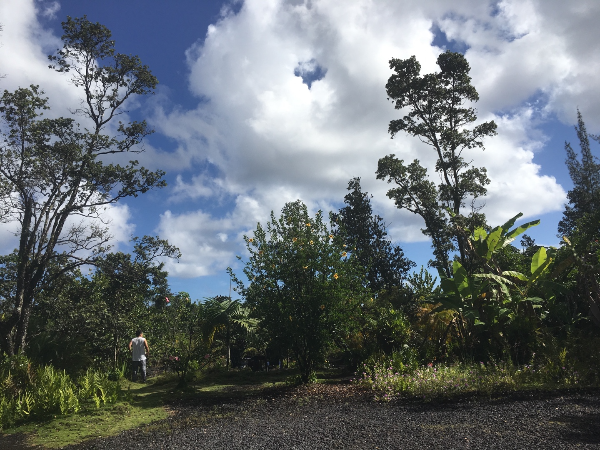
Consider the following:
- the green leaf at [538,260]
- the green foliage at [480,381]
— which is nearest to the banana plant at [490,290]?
the green leaf at [538,260]

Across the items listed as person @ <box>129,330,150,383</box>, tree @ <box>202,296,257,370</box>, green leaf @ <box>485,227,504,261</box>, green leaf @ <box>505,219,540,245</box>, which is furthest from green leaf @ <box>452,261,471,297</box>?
person @ <box>129,330,150,383</box>

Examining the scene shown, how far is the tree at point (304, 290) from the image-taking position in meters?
8.59

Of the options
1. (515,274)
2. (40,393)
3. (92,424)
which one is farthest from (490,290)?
(40,393)

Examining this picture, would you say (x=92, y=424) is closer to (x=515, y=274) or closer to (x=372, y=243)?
(x=515, y=274)

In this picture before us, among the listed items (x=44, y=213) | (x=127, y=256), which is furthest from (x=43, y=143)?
(x=127, y=256)

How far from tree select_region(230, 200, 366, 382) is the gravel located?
2.06 m

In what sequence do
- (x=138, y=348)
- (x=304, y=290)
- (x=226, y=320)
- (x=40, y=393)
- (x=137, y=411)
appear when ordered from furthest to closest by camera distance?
(x=226, y=320) < (x=138, y=348) < (x=304, y=290) < (x=137, y=411) < (x=40, y=393)

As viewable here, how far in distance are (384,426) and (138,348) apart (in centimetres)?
786

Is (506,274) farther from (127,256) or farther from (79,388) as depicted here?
(127,256)

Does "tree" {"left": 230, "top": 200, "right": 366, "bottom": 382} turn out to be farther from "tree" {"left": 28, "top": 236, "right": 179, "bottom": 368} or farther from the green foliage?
"tree" {"left": 28, "top": 236, "right": 179, "bottom": 368}

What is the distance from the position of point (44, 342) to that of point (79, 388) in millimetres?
4068

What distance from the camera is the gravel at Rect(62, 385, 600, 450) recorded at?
13.7 ft

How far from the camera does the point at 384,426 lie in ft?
16.3

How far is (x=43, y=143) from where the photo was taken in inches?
520
